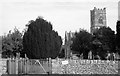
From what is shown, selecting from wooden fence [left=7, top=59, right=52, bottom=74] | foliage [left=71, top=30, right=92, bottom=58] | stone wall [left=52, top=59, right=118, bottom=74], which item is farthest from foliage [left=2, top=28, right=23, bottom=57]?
foliage [left=71, top=30, right=92, bottom=58]

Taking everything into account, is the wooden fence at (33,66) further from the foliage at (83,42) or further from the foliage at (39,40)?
the foliage at (83,42)

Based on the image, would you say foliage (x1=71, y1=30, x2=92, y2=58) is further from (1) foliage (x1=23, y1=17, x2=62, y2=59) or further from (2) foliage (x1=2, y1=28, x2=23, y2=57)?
(1) foliage (x1=23, y1=17, x2=62, y2=59)

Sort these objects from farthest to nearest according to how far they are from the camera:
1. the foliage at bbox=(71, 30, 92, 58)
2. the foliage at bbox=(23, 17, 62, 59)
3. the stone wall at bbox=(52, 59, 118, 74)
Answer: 1. the foliage at bbox=(71, 30, 92, 58)
2. the foliage at bbox=(23, 17, 62, 59)
3. the stone wall at bbox=(52, 59, 118, 74)

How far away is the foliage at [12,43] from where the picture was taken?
32500mm

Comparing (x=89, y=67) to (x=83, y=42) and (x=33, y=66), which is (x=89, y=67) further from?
(x=83, y=42)

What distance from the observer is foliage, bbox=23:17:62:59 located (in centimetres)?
2886

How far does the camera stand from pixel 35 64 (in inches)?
912

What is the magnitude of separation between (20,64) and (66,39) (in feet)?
115

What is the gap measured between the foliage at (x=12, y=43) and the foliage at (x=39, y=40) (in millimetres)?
3887

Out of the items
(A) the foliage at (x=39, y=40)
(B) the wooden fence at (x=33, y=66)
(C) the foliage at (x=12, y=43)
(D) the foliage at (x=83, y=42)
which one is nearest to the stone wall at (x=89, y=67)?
(B) the wooden fence at (x=33, y=66)

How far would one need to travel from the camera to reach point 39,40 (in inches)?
1147

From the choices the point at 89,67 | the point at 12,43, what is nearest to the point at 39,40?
the point at 12,43

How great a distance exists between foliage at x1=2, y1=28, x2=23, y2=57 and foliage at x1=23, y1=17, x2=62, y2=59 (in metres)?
3.89

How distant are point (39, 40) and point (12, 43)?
5556 millimetres
